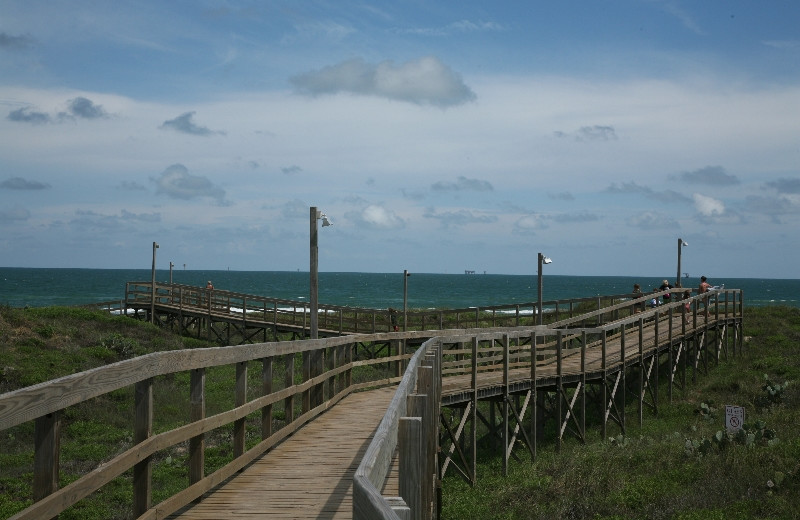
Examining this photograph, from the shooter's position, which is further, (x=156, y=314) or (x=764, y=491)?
(x=156, y=314)

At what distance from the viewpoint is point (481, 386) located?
57.8ft

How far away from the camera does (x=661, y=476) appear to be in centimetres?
1327

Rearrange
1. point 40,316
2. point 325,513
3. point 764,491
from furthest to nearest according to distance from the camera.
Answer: point 40,316, point 764,491, point 325,513

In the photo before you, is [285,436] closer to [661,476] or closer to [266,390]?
[266,390]

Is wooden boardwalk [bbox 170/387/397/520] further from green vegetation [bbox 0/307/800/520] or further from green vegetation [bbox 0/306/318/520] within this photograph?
green vegetation [bbox 0/306/318/520]

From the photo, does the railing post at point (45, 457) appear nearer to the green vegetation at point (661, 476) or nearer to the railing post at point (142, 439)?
the railing post at point (142, 439)

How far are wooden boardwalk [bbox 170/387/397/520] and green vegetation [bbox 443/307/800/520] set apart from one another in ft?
11.7

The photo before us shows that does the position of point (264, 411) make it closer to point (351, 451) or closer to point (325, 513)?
point (351, 451)

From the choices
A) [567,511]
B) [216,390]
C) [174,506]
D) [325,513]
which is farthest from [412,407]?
[216,390]

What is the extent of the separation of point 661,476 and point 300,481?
7.54 meters

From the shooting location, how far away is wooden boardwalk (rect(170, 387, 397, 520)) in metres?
6.43

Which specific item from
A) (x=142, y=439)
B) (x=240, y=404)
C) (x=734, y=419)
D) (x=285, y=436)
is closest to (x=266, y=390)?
(x=240, y=404)

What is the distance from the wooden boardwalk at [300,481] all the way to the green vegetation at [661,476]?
3553 mm

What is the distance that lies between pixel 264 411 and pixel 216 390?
A: 47.2 feet
